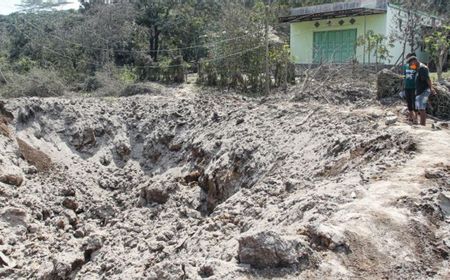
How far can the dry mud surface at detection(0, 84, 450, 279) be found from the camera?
4.17 m

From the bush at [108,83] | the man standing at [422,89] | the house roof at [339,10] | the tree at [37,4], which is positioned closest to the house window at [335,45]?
the house roof at [339,10]

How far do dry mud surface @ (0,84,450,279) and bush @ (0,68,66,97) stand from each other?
172 inches

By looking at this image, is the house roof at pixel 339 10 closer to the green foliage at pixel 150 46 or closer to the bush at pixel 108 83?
the green foliage at pixel 150 46

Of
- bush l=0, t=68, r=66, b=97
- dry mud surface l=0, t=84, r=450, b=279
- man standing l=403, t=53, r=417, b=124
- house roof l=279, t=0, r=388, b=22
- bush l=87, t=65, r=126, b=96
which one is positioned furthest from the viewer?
house roof l=279, t=0, r=388, b=22

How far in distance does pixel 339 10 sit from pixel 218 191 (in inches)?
479

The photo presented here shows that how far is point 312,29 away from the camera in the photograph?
20.1 meters

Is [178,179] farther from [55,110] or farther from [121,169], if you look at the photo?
[55,110]

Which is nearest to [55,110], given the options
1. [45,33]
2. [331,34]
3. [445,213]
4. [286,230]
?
[286,230]

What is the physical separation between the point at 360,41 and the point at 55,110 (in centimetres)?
1041

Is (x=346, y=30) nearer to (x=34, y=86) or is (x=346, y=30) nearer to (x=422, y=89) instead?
(x=34, y=86)

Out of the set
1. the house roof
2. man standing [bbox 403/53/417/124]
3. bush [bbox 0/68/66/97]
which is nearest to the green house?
the house roof

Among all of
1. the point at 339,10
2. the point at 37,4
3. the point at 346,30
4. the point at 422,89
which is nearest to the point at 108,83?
the point at 339,10

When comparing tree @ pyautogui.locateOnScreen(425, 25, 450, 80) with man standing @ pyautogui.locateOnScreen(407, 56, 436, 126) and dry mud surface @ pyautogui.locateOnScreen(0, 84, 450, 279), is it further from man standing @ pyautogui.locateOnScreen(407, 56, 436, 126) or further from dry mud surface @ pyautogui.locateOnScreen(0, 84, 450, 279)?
man standing @ pyautogui.locateOnScreen(407, 56, 436, 126)

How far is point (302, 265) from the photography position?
3957 millimetres
